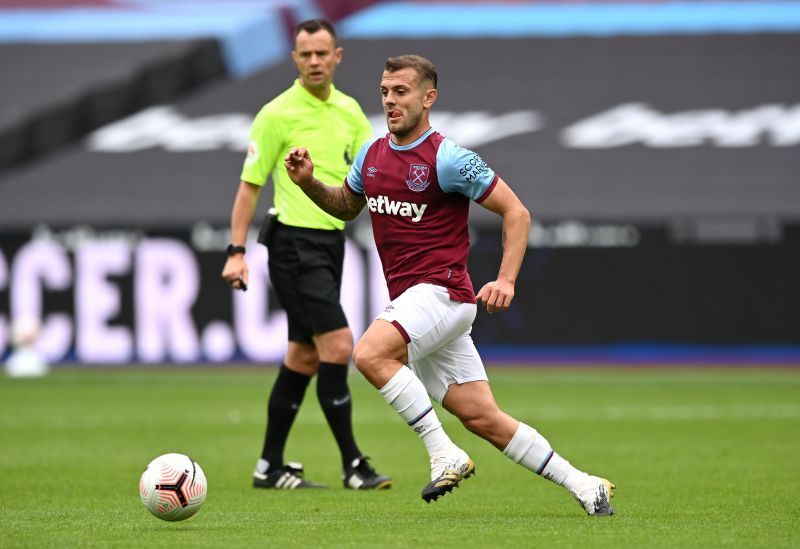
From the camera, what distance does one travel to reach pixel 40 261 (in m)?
20.4

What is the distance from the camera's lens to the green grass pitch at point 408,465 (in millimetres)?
6273

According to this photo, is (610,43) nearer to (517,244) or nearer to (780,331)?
(780,331)

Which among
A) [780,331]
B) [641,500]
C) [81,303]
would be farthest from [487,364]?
[641,500]

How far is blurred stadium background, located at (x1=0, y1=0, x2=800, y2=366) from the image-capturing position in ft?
66.3

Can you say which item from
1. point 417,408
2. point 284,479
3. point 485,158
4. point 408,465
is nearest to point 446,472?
point 417,408

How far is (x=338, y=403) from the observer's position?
8.51 m

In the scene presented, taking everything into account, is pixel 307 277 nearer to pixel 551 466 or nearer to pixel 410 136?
pixel 410 136

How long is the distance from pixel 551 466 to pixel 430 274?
1010 millimetres

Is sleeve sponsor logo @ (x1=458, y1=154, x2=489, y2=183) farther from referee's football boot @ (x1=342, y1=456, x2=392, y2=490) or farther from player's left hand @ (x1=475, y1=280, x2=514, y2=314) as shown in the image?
referee's football boot @ (x1=342, y1=456, x2=392, y2=490)

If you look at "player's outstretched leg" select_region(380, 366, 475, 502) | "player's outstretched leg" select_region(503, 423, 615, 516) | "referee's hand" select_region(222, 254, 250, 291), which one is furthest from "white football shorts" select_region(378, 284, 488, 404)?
"referee's hand" select_region(222, 254, 250, 291)

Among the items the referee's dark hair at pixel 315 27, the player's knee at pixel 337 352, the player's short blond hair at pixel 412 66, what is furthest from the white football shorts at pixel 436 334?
the referee's dark hair at pixel 315 27

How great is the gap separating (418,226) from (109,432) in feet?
20.1

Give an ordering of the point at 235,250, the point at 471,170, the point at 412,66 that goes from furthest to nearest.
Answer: the point at 235,250 → the point at 412,66 → the point at 471,170

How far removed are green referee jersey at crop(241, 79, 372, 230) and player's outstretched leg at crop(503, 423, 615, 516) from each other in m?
2.26
